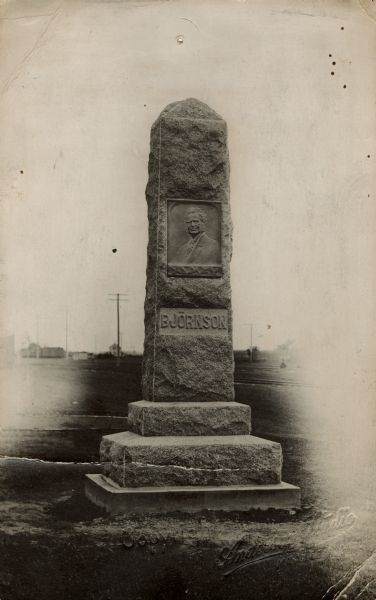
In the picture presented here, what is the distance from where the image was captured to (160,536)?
6562 millimetres

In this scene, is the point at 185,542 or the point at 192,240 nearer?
the point at 185,542

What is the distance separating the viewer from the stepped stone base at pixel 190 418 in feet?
25.6


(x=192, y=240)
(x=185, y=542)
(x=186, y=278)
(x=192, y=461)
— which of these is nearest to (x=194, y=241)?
(x=192, y=240)

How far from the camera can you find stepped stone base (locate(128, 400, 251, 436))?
779 cm

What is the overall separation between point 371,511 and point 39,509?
3.03 m

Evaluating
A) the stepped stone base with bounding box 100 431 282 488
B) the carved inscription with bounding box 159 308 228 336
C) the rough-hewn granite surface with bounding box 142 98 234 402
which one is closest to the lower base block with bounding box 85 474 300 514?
the stepped stone base with bounding box 100 431 282 488

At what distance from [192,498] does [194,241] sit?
245 centimetres

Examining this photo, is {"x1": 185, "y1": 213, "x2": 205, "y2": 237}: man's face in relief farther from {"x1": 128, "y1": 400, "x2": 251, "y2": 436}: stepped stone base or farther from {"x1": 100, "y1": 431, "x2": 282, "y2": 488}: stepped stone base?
{"x1": 100, "y1": 431, "x2": 282, "y2": 488}: stepped stone base

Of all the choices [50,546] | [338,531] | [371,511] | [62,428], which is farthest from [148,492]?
[62,428]

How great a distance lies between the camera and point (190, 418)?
25.8 ft
